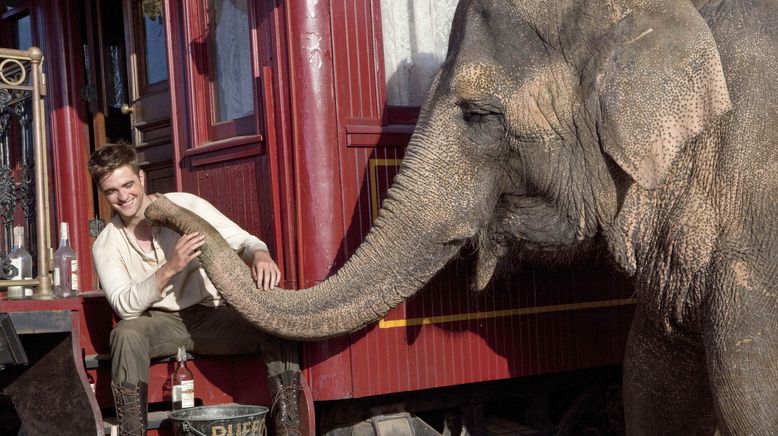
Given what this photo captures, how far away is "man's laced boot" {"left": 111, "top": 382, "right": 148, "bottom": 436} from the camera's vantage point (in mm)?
4840

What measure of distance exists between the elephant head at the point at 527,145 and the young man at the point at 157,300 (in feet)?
2.09

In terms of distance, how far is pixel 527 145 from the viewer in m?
4.17

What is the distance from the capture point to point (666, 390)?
15.5 feet

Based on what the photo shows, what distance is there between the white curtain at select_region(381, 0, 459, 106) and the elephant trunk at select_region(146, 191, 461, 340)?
4.67 feet

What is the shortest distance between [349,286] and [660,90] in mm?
1497

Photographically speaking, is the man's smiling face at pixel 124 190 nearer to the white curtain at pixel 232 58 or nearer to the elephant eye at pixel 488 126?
the white curtain at pixel 232 58

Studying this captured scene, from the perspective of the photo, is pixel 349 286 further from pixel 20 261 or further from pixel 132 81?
pixel 132 81

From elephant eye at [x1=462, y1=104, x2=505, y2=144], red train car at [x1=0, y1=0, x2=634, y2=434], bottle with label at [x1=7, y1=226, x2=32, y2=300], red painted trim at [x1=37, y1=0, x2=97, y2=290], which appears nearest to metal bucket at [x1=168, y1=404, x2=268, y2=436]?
red train car at [x1=0, y1=0, x2=634, y2=434]

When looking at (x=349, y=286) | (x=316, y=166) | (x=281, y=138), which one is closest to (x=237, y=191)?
(x=281, y=138)

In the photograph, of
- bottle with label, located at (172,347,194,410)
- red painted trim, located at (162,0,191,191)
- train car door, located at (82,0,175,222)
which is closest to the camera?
bottle with label, located at (172,347,194,410)

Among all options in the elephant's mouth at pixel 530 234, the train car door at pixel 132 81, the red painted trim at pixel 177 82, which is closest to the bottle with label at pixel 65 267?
the red painted trim at pixel 177 82

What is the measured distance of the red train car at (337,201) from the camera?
516 centimetres

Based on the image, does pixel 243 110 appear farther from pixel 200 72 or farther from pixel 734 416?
pixel 734 416

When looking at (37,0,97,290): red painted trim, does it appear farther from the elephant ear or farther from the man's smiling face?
the elephant ear
